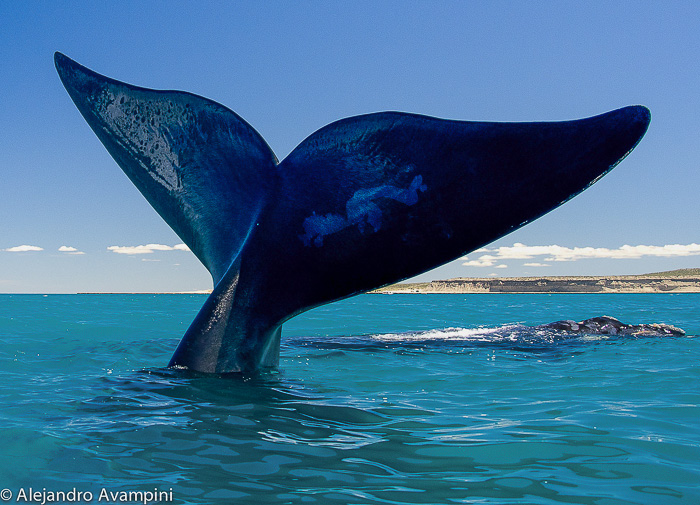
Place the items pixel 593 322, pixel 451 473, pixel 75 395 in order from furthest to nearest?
pixel 593 322 < pixel 75 395 < pixel 451 473

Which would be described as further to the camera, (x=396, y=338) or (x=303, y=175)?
(x=396, y=338)

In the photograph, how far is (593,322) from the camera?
12.3 meters

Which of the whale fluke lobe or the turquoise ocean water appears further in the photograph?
the whale fluke lobe

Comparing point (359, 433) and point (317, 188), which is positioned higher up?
point (317, 188)

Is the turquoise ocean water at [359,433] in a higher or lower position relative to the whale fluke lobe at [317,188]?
lower

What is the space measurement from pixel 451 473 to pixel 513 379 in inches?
148

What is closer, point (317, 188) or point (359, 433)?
point (359, 433)

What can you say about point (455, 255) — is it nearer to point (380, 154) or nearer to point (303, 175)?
point (380, 154)

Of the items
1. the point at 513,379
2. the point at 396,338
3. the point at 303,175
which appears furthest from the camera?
the point at 396,338

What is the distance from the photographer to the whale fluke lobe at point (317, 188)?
3.40m

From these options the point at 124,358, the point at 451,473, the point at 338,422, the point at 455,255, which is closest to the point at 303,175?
the point at 455,255

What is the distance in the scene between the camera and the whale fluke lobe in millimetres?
3400

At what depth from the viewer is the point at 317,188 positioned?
3963mm

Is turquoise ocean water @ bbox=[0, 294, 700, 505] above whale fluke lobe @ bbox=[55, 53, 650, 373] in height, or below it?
below
